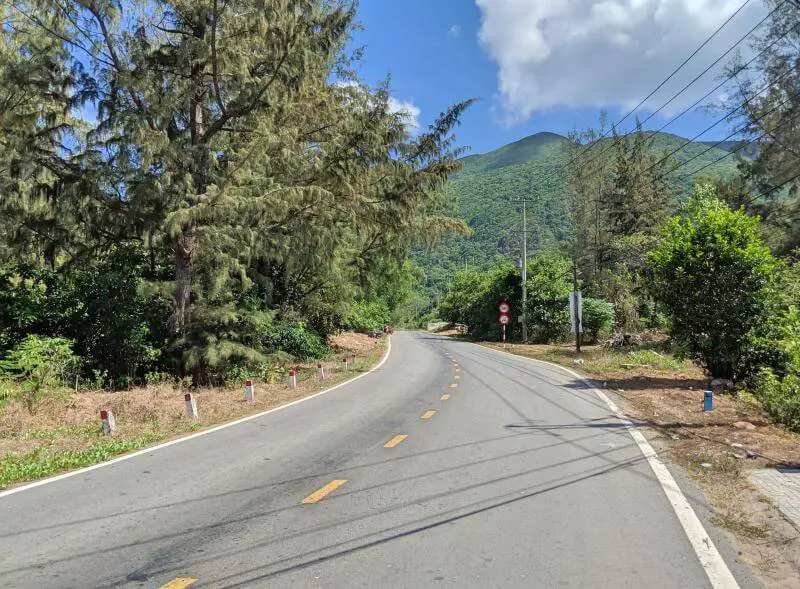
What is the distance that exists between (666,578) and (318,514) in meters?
3.10

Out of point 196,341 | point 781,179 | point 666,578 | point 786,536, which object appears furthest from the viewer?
point 781,179

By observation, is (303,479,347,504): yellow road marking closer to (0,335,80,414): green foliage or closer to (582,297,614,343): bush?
(0,335,80,414): green foliage

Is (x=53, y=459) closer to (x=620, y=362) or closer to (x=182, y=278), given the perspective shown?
(x=182, y=278)

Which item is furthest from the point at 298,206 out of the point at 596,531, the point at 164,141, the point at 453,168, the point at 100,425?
the point at 596,531

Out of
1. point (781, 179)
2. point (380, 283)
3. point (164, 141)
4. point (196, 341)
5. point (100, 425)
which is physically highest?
point (781, 179)

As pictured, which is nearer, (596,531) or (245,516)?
(596,531)

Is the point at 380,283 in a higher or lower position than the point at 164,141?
lower

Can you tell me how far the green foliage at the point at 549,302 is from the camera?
45.3 metres

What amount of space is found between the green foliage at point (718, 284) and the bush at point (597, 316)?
71.7ft

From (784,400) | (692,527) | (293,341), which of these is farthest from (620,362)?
(692,527)

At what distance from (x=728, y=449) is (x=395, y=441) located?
4976 millimetres

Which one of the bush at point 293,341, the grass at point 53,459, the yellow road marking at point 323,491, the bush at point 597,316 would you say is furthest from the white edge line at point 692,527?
the bush at point 597,316

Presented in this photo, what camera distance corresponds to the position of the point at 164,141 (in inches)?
605

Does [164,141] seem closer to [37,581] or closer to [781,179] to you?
[37,581]
